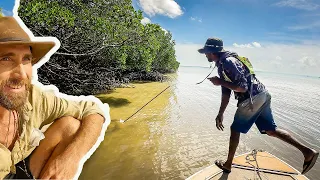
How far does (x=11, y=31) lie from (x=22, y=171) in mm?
915

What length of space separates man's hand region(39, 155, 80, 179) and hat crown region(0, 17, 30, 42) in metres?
0.72

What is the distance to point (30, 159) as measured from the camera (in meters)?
1.55

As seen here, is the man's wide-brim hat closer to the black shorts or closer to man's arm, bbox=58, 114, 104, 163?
man's arm, bbox=58, 114, 104, 163

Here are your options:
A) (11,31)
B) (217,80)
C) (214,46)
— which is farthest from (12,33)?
(214,46)

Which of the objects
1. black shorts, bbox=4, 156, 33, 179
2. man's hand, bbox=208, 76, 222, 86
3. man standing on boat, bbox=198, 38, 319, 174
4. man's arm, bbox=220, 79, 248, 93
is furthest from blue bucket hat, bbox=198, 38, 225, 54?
black shorts, bbox=4, 156, 33, 179

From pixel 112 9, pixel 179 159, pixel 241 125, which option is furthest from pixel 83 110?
pixel 112 9

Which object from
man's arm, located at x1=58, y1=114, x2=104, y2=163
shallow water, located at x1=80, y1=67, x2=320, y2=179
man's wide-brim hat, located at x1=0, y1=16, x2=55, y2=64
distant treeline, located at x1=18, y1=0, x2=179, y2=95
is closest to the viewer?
man's wide-brim hat, located at x1=0, y1=16, x2=55, y2=64

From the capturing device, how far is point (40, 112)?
66.7 inches

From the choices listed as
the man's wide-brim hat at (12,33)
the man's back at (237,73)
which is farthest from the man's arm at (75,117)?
the man's back at (237,73)

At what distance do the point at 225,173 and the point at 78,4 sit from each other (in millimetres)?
7905

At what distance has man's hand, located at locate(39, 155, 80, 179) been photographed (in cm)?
132

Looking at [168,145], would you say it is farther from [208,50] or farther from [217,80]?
[208,50]

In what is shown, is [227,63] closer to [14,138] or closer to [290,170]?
[290,170]

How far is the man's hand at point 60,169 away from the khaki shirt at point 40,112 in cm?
25
